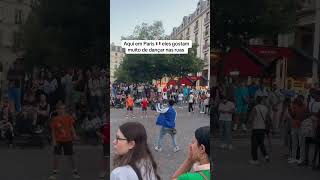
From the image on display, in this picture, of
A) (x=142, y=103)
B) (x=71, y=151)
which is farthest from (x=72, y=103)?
(x=142, y=103)

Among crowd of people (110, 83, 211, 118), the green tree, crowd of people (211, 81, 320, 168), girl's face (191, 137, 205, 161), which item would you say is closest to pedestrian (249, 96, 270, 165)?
crowd of people (211, 81, 320, 168)

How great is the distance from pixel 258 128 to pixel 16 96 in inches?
119

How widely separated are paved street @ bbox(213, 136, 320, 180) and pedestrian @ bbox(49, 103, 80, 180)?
1786 mm

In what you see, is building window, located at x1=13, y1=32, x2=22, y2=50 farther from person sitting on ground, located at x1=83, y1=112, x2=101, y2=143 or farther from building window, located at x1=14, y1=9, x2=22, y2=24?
person sitting on ground, located at x1=83, y1=112, x2=101, y2=143

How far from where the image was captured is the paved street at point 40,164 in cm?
687

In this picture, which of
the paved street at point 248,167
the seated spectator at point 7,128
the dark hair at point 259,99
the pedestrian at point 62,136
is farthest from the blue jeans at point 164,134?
the seated spectator at point 7,128

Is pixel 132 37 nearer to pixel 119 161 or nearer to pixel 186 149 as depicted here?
pixel 186 149

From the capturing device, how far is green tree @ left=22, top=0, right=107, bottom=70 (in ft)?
22.6

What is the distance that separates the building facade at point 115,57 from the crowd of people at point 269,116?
1.34 metres

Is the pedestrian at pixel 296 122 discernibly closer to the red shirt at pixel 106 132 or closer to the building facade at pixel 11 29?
the red shirt at pixel 106 132

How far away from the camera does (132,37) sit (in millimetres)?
5824

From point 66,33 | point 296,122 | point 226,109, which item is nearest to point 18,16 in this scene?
point 66,33

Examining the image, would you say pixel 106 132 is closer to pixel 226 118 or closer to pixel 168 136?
pixel 168 136

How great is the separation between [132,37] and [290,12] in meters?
2.30
